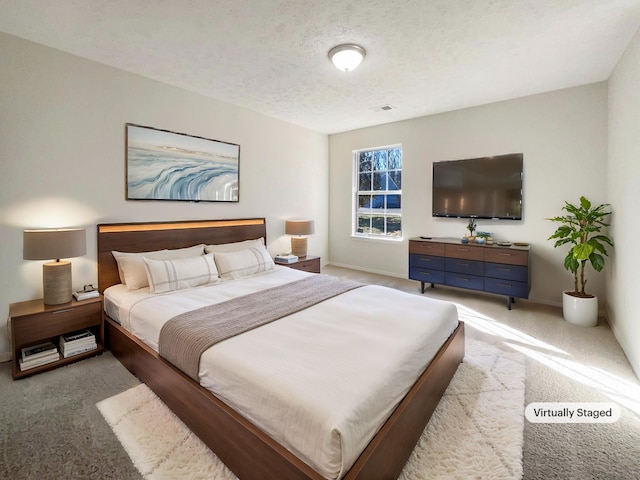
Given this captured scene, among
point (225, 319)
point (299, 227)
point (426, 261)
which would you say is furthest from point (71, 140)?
point (426, 261)

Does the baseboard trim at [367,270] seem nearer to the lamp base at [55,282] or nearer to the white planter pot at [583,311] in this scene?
the white planter pot at [583,311]

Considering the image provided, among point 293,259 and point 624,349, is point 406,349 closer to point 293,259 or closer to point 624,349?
point 624,349

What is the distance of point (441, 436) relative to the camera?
177 cm

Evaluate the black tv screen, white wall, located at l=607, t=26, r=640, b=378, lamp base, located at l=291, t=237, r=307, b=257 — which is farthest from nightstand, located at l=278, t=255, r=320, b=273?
white wall, located at l=607, t=26, r=640, b=378

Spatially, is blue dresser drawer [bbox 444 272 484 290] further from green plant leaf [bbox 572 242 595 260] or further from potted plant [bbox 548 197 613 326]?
green plant leaf [bbox 572 242 595 260]

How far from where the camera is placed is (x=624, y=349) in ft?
9.02

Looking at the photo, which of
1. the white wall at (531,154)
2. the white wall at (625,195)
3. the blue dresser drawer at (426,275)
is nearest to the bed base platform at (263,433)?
the white wall at (625,195)

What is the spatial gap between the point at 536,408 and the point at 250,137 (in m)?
4.32

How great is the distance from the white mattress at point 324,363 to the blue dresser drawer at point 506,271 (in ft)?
6.16

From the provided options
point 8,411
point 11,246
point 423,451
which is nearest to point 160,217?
point 11,246

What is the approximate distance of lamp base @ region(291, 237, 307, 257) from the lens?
4957 millimetres

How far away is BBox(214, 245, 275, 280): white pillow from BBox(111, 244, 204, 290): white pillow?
1.40ft

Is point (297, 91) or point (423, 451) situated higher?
point (297, 91)

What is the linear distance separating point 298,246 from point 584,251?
3.56 meters
